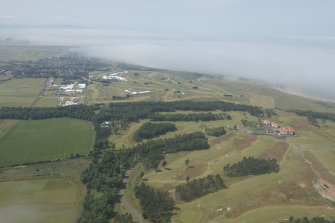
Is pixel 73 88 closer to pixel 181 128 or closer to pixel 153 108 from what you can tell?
pixel 153 108

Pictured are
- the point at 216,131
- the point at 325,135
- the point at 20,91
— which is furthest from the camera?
the point at 20,91

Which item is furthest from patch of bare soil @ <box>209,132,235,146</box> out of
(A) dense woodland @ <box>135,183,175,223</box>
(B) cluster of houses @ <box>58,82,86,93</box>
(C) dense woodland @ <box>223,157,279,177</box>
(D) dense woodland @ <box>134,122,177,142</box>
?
(B) cluster of houses @ <box>58,82,86,93</box>

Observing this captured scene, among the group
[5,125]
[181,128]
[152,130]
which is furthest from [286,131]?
[5,125]

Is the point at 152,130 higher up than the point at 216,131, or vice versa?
the point at 216,131

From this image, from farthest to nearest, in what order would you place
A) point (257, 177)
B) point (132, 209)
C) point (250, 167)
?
point (250, 167)
point (257, 177)
point (132, 209)

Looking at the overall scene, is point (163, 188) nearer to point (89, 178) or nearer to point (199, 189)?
point (199, 189)

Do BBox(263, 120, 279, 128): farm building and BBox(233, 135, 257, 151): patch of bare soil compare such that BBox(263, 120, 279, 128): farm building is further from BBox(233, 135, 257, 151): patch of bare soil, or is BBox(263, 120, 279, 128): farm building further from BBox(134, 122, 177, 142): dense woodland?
BBox(134, 122, 177, 142): dense woodland

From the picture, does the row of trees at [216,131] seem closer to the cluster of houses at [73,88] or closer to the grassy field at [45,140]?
the grassy field at [45,140]
